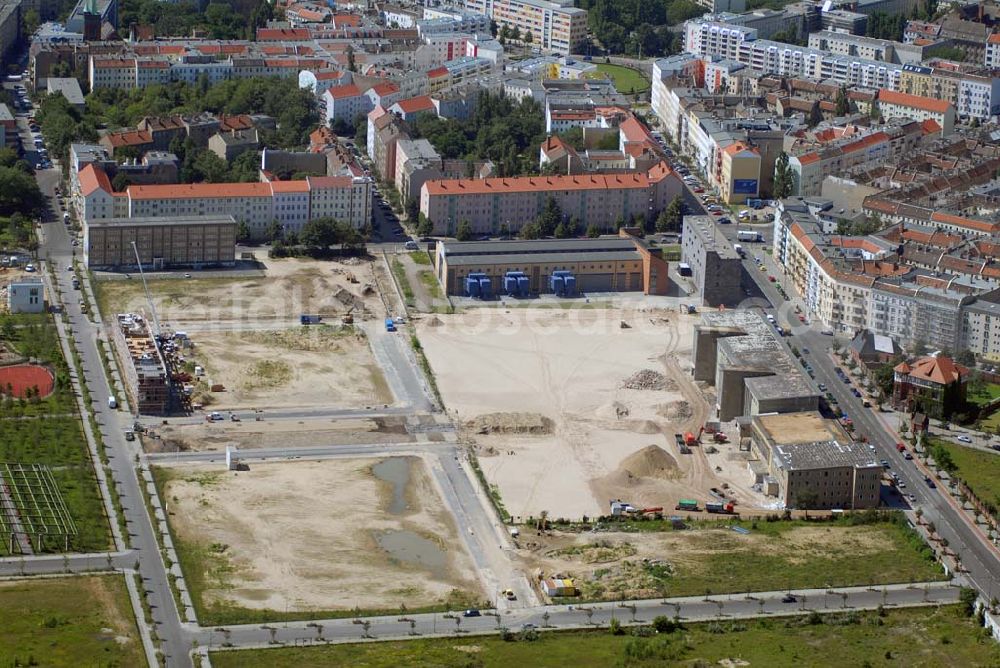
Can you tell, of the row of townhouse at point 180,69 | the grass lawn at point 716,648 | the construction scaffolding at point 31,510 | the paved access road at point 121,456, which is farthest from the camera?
the row of townhouse at point 180,69

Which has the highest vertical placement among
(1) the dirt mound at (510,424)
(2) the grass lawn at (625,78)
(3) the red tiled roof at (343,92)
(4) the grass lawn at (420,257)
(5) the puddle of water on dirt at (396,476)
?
(3) the red tiled roof at (343,92)

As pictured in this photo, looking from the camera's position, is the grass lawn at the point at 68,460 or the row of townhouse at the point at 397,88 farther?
the row of townhouse at the point at 397,88

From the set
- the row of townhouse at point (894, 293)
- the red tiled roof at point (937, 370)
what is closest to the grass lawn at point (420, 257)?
the row of townhouse at point (894, 293)

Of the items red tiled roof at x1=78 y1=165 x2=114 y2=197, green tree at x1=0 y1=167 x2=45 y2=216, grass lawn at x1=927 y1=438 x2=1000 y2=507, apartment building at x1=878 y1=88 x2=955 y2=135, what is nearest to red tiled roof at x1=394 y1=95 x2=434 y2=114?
red tiled roof at x1=78 y1=165 x2=114 y2=197

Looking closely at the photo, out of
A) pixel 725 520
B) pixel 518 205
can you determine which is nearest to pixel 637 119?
pixel 518 205

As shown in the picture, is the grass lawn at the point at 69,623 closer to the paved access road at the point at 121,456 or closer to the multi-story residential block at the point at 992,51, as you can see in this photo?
the paved access road at the point at 121,456

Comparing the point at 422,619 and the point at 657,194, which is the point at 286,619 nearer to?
the point at 422,619
